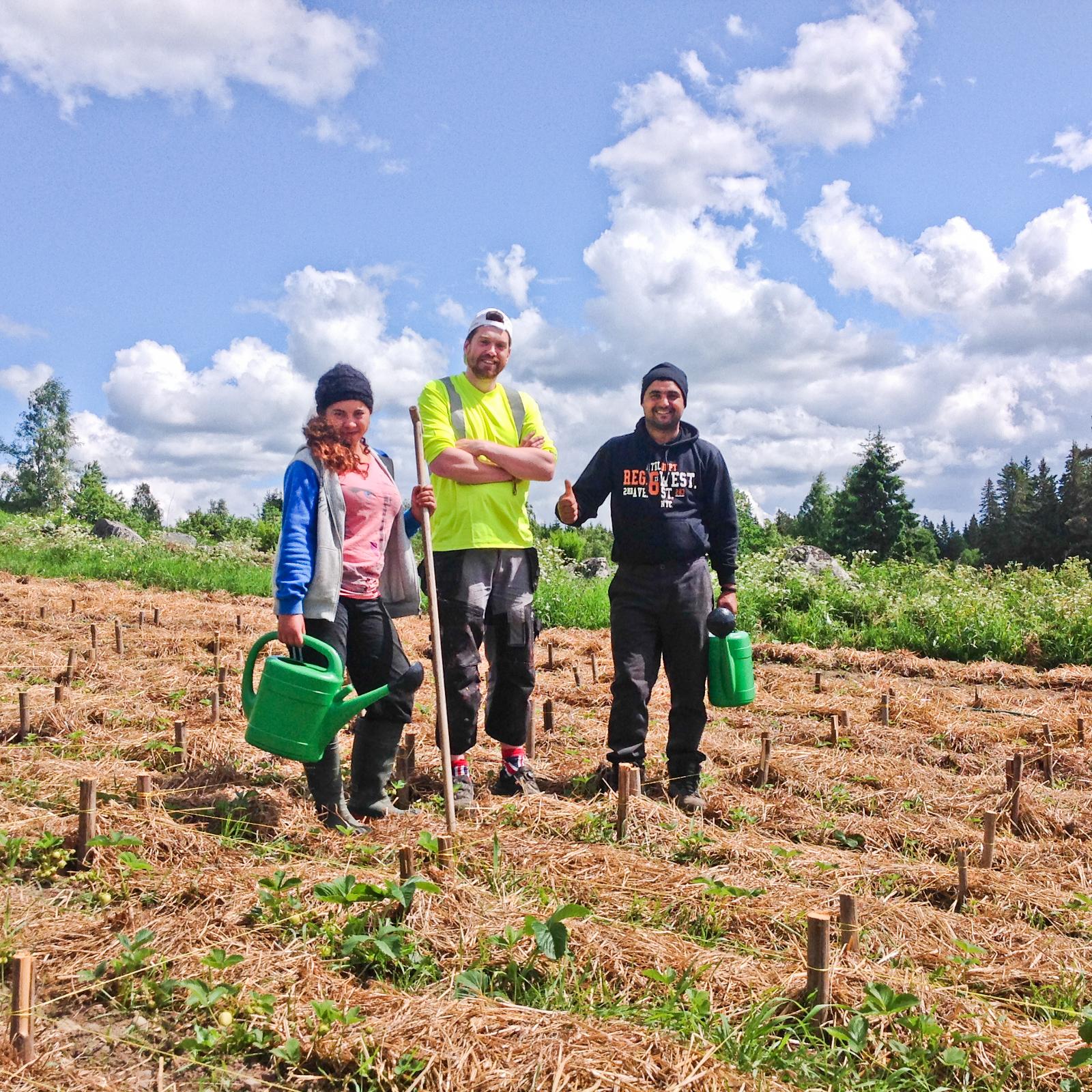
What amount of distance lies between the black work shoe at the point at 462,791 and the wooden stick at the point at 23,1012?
185 cm

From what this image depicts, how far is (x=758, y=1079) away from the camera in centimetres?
194

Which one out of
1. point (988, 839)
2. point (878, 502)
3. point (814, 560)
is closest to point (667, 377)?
point (988, 839)

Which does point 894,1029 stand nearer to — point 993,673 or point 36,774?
point 36,774

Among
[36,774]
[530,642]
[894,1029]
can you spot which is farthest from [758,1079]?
[36,774]

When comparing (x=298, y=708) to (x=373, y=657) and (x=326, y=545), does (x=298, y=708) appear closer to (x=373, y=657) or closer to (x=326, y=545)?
(x=373, y=657)

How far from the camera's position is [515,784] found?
4070 millimetres

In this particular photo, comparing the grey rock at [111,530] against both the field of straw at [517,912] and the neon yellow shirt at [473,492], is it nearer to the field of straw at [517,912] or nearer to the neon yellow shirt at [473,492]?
the field of straw at [517,912]

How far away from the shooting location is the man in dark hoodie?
4164 millimetres

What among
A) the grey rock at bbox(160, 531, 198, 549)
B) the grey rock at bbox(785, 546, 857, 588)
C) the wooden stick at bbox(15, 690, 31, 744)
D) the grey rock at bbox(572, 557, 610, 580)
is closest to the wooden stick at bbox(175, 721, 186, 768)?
the wooden stick at bbox(15, 690, 31, 744)

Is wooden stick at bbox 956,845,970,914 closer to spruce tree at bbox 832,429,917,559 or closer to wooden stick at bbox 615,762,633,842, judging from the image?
wooden stick at bbox 615,762,633,842

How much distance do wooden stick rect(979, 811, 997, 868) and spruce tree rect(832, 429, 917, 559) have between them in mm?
41935

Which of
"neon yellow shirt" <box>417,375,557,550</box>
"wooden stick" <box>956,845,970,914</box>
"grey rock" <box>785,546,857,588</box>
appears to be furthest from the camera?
"grey rock" <box>785,546,857,588</box>

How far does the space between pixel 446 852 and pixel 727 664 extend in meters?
1.79

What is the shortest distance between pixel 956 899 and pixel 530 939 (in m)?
1.55
